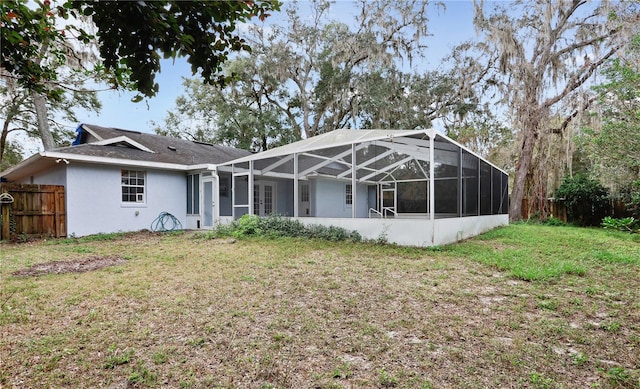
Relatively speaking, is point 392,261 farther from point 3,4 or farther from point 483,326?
point 3,4

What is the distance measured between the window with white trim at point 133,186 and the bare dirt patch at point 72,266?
179 inches

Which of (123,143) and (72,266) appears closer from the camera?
(72,266)

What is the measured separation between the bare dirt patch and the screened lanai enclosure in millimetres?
4327

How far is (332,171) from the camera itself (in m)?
10.3

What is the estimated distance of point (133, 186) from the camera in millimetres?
9992

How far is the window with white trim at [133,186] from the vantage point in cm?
980

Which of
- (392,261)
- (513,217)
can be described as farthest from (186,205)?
(513,217)

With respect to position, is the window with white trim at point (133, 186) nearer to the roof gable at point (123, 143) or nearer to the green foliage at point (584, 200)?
the roof gable at point (123, 143)

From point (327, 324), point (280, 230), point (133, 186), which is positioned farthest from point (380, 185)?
point (327, 324)

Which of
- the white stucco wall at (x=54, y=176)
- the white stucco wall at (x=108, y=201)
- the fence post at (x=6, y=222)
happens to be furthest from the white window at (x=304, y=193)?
the fence post at (x=6, y=222)

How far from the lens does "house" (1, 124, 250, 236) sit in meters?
8.80

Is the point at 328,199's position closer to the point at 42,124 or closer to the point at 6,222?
the point at 6,222

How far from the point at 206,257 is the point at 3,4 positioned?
4380 millimetres

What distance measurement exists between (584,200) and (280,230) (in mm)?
11861
